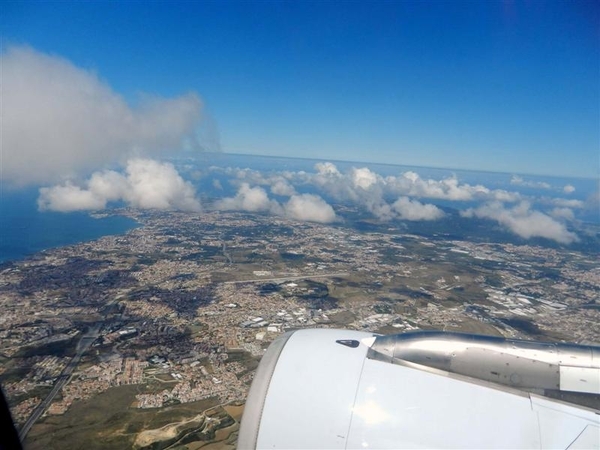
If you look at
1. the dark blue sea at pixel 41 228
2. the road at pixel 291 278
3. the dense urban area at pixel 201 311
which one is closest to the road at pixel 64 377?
the dense urban area at pixel 201 311

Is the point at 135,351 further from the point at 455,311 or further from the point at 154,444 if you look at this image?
the point at 455,311

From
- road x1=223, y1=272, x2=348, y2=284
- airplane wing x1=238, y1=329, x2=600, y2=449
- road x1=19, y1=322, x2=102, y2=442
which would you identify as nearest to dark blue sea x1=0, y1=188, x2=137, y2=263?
road x1=19, y1=322, x2=102, y2=442

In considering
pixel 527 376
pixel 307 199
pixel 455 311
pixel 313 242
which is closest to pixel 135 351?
pixel 527 376

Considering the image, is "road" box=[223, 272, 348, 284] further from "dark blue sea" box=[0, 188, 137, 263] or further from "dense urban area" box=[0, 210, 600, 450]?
"dark blue sea" box=[0, 188, 137, 263]

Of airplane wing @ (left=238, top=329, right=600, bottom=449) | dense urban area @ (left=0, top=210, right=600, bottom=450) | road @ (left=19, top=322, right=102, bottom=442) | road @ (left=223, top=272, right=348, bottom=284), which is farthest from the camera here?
road @ (left=223, top=272, right=348, bottom=284)

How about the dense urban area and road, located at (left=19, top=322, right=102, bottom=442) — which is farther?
the dense urban area
